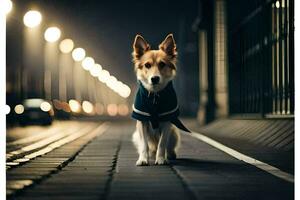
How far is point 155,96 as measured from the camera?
1020 cm

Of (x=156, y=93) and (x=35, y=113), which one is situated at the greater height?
(x=156, y=93)

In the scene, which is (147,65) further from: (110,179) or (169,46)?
(110,179)

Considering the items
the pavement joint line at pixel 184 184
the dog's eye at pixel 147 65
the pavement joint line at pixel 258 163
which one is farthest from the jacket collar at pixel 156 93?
the pavement joint line at pixel 258 163

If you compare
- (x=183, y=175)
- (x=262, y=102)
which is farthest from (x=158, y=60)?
(x=262, y=102)

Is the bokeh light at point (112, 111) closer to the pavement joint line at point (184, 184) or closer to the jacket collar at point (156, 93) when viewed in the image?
the jacket collar at point (156, 93)

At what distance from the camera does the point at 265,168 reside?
939 centimetres

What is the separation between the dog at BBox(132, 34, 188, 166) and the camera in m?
10.0

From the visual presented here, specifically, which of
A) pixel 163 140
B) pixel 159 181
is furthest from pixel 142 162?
pixel 159 181

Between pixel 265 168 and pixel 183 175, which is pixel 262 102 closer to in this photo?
pixel 265 168

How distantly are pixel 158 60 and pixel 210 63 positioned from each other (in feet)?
49.7

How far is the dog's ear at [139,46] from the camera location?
10137 mm

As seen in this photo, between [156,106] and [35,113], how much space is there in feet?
85.5
